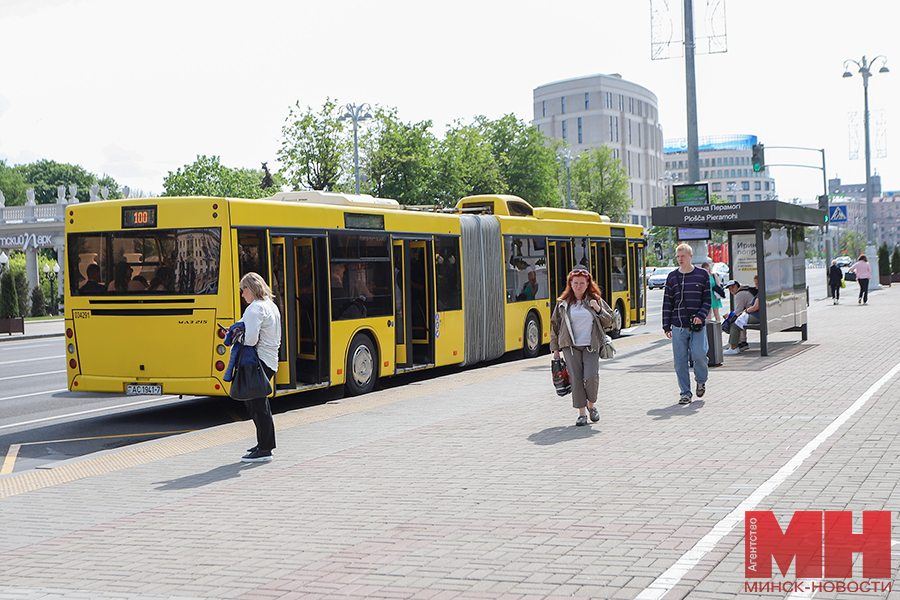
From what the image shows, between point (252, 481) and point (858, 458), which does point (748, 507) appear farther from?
point (252, 481)

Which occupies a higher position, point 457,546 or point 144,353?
point 144,353

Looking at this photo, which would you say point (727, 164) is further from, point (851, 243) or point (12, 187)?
point (12, 187)

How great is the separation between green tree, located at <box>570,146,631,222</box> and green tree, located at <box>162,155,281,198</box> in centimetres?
2845

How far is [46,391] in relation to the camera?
15367 millimetres

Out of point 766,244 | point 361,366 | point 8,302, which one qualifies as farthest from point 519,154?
point 361,366

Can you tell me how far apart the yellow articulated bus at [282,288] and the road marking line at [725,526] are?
6.42 m

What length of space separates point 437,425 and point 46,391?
833 centimetres

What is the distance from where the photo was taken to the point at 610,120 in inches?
5032

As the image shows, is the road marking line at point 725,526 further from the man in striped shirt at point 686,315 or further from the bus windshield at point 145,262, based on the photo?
the bus windshield at point 145,262

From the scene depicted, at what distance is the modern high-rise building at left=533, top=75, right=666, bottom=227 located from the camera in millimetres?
126688

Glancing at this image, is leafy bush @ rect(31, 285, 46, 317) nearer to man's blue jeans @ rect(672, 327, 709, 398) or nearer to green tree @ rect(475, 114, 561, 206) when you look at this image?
A: green tree @ rect(475, 114, 561, 206)

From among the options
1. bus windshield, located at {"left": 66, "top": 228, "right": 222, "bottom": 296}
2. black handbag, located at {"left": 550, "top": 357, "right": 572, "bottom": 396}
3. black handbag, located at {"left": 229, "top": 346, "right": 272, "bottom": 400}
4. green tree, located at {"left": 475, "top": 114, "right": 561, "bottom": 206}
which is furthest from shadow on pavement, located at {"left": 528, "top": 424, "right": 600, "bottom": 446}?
green tree, located at {"left": 475, "top": 114, "right": 561, "bottom": 206}

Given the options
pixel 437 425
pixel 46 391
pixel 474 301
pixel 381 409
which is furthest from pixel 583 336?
pixel 46 391

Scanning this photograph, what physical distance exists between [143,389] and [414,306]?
5.16 meters
